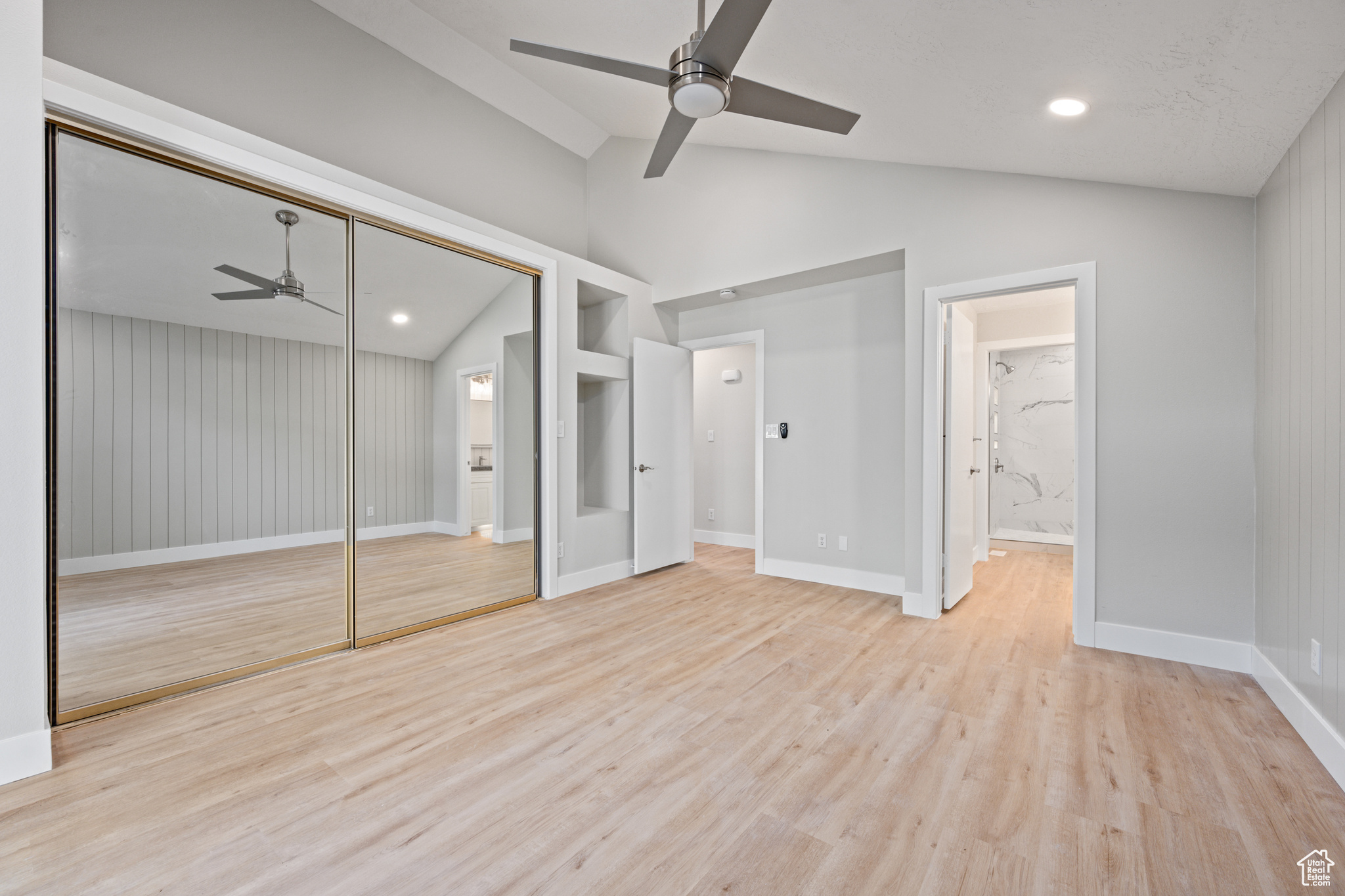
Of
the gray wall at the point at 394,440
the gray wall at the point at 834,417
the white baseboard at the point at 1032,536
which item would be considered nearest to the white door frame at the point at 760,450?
the gray wall at the point at 834,417

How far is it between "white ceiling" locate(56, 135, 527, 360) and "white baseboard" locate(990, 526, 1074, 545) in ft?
19.7

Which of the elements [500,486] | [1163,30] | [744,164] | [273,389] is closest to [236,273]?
[273,389]

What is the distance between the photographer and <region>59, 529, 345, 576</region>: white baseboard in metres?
2.22

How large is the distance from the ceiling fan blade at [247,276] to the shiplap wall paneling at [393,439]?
500 mm

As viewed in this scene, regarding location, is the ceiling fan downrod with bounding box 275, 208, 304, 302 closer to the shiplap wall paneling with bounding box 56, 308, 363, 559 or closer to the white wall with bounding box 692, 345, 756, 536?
the shiplap wall paneling with bounding box 56, 308, 363, 559

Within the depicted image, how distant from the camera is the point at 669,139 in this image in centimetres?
269

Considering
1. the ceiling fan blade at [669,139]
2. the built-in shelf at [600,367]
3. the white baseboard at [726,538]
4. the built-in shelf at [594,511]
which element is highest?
the ceiling fan blade at [669,139]

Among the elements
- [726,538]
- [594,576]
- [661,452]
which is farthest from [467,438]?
[726,538]

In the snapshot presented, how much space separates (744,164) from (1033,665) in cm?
379

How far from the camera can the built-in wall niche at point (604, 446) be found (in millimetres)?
4605

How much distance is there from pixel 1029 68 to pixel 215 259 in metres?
3.47

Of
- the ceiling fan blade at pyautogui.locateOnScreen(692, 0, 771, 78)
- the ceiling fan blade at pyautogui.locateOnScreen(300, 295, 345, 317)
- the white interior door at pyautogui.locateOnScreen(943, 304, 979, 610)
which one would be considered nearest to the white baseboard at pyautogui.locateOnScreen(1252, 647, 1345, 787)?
the white interior door at pyautogui.locateOnScreen(943, 304, 979, 610)

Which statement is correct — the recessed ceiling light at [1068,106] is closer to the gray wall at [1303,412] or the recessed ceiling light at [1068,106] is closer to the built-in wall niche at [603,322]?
the gray wall at [1303,412]

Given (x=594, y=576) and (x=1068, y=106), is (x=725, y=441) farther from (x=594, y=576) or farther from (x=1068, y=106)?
(x=1068, y=106)
